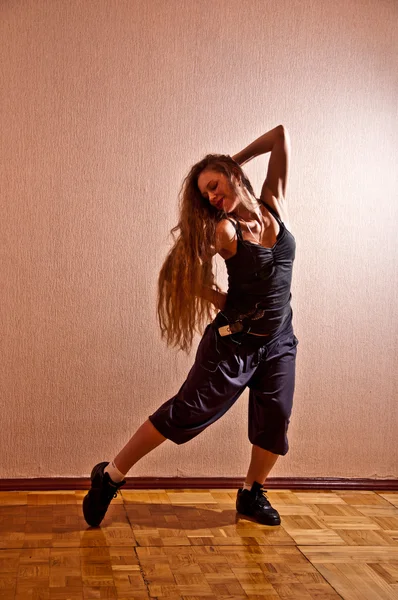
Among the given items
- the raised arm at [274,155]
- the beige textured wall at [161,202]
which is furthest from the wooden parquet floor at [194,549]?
the raised arm at [274,155]

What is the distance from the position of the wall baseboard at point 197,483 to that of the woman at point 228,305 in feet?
1.36

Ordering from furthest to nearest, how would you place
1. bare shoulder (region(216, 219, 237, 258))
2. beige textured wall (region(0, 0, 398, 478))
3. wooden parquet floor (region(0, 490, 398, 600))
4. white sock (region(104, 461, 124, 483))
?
beige textured wall (region(0, 0, 398, 478))
white sock (region(104, 461, 124, 483))
bare shoulder (region(216, 219, 237, 258))
wooden parquet floor (region(0, 490, 398, 600))

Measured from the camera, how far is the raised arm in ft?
9.61

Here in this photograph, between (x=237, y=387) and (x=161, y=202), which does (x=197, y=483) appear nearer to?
(x=237, y=387)

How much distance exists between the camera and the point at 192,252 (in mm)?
2738

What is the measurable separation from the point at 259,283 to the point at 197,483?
1.01 metres

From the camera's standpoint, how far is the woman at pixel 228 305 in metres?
2.76

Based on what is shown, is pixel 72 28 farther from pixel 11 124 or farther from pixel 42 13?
pixel 11 124

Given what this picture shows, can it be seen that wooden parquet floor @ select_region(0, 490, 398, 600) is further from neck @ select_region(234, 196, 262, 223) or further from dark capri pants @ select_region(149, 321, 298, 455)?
neck @ select_region(234, 196, 262, 223)

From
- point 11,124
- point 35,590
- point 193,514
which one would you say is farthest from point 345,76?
point 35,590

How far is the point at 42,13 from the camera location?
10.2 ft

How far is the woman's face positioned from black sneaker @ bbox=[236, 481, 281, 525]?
3.46 feet

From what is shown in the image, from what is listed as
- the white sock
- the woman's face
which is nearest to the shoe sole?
the white sock

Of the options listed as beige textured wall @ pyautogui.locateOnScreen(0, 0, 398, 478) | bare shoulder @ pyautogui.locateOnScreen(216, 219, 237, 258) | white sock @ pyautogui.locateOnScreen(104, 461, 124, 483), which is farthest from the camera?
beige textured wall @ pyautogui.locateOnScreen(0, 0, 398, 478)
